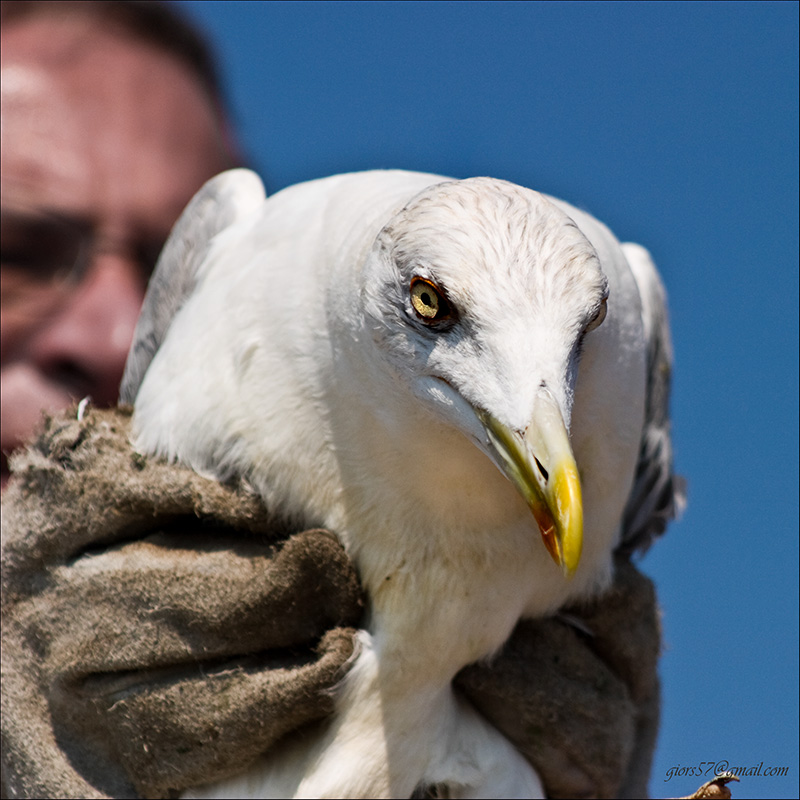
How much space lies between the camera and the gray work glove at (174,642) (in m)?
2.90

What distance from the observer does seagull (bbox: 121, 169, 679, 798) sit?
2.24m

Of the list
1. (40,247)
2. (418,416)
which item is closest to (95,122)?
(40,247)

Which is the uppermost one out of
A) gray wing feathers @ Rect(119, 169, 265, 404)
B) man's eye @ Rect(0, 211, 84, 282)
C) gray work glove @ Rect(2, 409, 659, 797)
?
man's eye @ Rect(0, 211, 84, 282)

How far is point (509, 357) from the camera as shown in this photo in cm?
219

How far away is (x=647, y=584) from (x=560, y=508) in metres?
1.50

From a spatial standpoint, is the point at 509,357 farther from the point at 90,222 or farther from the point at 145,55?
the point at 145,55

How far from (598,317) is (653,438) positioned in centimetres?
160

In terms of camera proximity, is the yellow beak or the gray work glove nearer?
the yellow beak

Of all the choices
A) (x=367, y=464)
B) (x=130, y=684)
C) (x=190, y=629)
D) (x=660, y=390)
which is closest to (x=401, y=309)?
(x=367, y=464)

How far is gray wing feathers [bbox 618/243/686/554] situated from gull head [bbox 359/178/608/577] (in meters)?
1.37

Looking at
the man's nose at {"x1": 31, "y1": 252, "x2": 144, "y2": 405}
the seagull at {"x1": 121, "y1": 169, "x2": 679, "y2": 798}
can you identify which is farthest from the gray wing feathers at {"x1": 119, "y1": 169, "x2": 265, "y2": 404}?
the man's nose at {"x1": 31, "y1": 252, "x2": 144, "y2": 405}

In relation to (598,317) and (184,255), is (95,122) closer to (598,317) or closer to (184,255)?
(184,255)

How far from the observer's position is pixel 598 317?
2336 millimetres

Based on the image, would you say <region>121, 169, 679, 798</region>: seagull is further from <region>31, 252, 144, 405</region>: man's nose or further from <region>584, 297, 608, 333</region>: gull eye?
<region>31, 252, 144, 405</region>: man's nose
